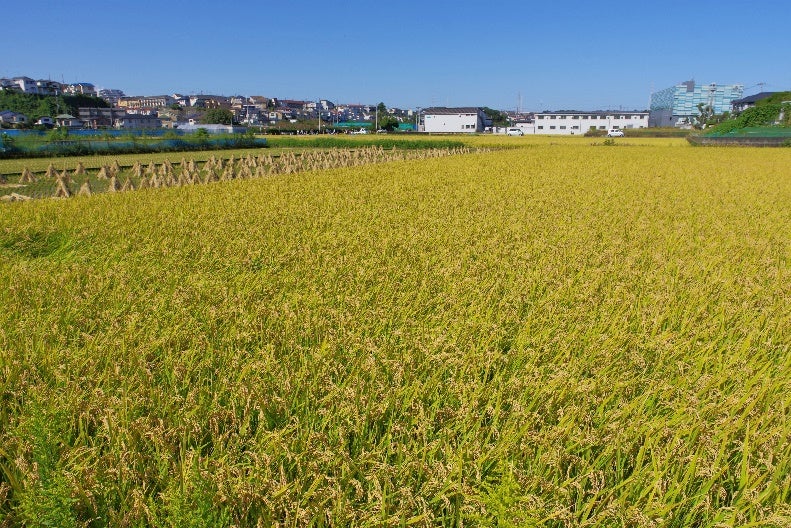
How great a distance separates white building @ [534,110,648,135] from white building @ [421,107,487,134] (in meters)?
13.3

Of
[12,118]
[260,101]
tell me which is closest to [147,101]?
[260,101]

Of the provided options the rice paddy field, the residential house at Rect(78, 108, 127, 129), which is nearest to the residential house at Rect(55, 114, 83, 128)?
the residential house at Rect(78, 108, 127, 129)

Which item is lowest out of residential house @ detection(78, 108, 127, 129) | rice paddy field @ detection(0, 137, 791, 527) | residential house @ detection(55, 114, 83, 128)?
rice paddy field @ detection(0, 137, 791, 527)

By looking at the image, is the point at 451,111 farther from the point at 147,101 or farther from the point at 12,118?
the point at 147,101

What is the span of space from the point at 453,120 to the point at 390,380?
306 feet

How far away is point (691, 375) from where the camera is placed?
2.58m

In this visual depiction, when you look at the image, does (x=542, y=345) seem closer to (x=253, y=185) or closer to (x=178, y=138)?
(x=253, y=185)

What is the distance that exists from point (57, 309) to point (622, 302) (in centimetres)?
401

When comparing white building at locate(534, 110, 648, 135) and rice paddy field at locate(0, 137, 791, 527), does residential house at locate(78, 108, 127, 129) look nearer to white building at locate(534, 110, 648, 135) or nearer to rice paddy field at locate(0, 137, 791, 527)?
white building at locate(534, 110, 648, 135)

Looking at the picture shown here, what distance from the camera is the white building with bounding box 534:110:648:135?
91.2m

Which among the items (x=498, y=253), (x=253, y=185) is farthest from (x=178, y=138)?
(x=498, y=253)

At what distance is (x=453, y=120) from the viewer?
298ft

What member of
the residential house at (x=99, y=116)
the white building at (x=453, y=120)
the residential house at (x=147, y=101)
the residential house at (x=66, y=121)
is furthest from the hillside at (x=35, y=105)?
the residential house at (x=147, y=101)

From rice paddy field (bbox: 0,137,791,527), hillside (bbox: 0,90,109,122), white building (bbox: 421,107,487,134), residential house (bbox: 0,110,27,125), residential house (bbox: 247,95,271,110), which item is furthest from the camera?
residential house (bbox: 247,95,271,110)
